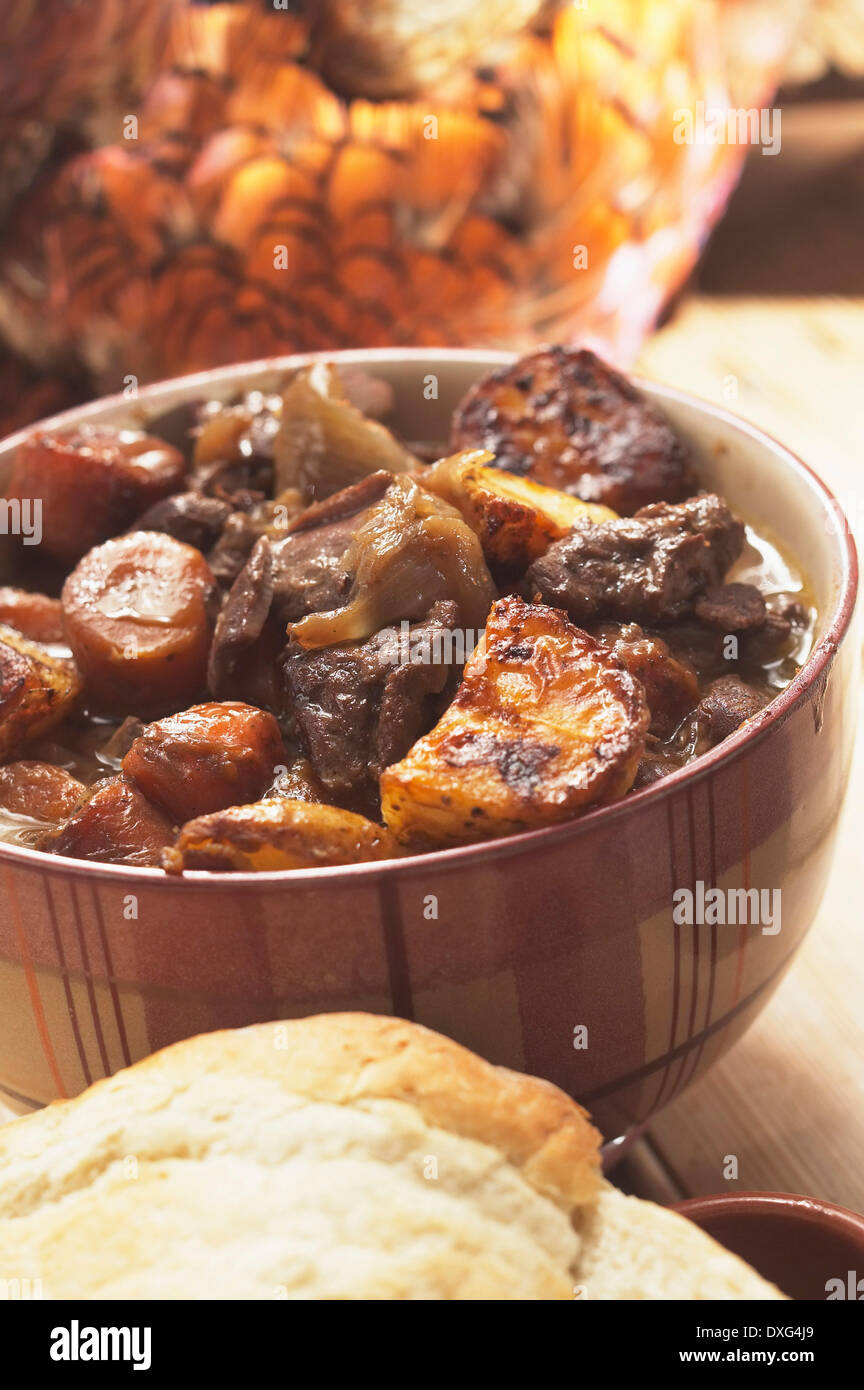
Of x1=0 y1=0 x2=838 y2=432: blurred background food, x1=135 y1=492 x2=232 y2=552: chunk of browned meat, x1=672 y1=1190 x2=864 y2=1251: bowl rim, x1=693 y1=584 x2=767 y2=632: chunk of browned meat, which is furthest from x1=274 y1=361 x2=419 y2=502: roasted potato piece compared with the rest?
x1=0 y1=0 x2=838 y2=432: blurred background food

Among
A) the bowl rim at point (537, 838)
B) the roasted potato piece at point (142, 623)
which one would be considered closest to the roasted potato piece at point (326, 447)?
the roasted potato piece at point (142, 623)

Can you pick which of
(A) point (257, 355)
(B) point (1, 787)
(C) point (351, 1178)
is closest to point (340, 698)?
(B) point (1, 787)

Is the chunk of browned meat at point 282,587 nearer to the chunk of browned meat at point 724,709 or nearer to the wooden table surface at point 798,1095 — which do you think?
the chunk of browned meat at point 724,709

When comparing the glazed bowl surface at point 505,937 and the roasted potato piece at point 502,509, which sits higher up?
the roasted potato piece at point 502,509

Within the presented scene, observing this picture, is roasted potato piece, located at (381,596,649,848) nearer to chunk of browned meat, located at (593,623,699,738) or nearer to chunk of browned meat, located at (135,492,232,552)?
chunk of browned meat, located at (593,623,699,738)

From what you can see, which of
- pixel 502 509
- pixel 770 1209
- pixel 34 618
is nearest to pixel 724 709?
pixel 502 509

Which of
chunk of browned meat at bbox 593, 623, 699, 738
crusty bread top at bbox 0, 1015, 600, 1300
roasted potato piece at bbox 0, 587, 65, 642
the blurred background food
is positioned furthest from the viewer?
the blurred background food
